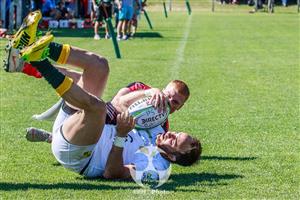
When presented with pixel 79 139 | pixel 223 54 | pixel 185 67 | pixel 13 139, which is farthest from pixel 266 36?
pixel 79 139

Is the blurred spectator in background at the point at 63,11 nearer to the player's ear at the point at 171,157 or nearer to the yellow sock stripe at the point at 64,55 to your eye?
the yellow sock stripe at the point at 64,55

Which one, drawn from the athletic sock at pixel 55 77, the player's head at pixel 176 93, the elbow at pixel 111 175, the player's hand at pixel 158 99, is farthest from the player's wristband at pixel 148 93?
the athletic sock at pixel 55 77

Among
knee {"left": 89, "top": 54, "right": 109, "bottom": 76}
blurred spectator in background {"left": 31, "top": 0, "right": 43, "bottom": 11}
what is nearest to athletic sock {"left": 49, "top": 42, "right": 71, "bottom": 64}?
knee {"left": 89, "top": 54, "right": 109, "bottom": 76}

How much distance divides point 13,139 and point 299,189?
353cm

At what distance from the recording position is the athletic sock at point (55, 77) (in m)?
5.80

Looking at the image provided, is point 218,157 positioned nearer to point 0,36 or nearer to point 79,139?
point 79,139

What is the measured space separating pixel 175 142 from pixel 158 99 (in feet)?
1.64

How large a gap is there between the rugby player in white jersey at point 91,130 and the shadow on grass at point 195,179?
0.81ft

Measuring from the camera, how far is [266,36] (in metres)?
28.3

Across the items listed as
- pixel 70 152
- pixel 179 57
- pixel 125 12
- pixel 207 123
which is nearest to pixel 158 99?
pixel 70 152

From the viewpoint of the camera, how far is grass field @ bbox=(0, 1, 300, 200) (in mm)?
6453

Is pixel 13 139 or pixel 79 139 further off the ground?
pixel 79 139

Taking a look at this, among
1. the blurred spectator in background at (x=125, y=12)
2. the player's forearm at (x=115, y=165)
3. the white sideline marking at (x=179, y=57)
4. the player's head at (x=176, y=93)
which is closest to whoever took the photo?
the player's forearm at (x=115, y=165)

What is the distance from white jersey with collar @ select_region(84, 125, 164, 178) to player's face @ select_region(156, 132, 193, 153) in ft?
1.29
